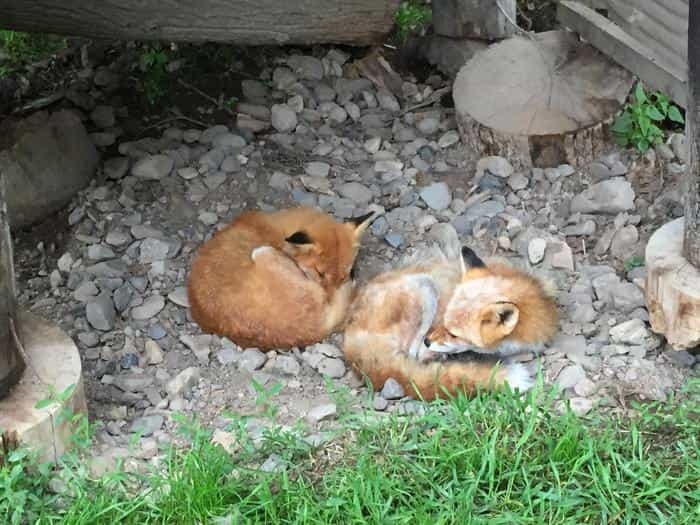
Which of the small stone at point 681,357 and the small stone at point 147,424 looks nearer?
the small stone at point 147,424

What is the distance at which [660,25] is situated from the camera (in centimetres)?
464

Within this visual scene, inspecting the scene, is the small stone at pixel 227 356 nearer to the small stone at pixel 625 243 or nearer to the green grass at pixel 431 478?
the green grass at pixel 431 478

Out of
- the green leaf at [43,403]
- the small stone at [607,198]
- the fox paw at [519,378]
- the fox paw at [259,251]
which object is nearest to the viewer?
the green leaf at [43,403]

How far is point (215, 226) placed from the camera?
4965 mm

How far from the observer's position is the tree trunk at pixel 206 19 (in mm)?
4633

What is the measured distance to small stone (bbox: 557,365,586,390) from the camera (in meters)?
3.81

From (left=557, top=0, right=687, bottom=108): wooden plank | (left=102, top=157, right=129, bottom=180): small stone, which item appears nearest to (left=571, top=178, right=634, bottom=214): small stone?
(left=557, top=0, right=687, bottom=108): wooden plank

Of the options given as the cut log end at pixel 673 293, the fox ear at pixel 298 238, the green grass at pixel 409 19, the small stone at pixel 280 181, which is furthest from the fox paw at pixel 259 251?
the green grass at pixel 409 19

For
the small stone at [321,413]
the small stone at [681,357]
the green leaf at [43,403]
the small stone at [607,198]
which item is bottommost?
the small stone at [681,357]

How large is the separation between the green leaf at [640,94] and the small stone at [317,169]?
59.9 inches

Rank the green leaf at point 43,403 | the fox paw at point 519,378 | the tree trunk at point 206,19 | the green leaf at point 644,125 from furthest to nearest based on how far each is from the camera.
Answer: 1. the green leaf at point 644,125
2. the tree trunk at point 206,19
3. the fox paw at point 519,378
4. the green leaf at point 43,403

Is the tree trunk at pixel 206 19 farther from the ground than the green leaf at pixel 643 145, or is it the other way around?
the tree trunk at pixel 206 19

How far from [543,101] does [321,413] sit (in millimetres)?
2097

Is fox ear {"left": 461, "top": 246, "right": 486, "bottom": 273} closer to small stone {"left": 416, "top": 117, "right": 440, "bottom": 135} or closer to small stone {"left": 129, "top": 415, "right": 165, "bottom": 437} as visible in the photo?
small stone {"left": 129, "top": 415, "right": 165, "bottom": 437}
